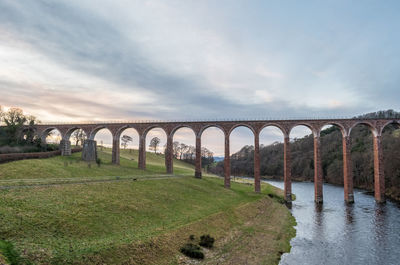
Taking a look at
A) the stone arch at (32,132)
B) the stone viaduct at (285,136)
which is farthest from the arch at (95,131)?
the stone arch at (32,132)

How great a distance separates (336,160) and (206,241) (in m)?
79.4

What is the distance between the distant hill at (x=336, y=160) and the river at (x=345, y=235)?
1708 cm

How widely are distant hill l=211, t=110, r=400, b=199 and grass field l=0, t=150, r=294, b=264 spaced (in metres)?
35.0

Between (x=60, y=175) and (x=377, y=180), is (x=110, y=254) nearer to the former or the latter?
(x=60, y=175)

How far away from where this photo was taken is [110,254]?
1408 cm

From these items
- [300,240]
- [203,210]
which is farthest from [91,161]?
[300,240]

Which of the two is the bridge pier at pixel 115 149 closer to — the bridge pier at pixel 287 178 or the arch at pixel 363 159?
the bridge pier at pixel 287 178

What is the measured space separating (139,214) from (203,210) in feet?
26.2

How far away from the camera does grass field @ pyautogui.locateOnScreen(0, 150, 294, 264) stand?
14.0 m

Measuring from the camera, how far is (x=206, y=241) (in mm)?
19438

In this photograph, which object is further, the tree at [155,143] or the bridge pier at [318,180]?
the tree at [155,143]

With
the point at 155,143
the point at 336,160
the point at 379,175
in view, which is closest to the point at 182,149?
the point at 155,143

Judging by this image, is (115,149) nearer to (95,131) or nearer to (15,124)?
(95,131)

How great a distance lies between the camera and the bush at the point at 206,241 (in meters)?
19.3
